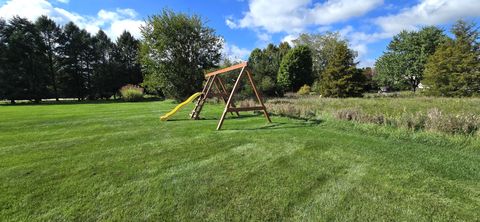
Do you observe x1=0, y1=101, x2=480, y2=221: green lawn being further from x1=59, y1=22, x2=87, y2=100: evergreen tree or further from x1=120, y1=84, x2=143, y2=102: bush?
x1=59, y1=22, x2=87, y2=100: evergreen tree

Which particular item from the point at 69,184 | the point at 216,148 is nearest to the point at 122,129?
the point at 216,148

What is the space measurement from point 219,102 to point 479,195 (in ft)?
47.5

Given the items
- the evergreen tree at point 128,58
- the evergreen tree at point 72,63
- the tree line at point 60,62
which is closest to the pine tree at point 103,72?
the tree line at point 60,62

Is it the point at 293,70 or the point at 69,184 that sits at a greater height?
the point at 293,70

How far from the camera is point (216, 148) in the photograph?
5230 millimetres

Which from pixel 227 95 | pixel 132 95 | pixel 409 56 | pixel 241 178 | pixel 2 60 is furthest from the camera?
pixel 409 56

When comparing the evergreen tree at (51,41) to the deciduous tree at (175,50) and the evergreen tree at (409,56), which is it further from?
the evergreen tree at (409,56)

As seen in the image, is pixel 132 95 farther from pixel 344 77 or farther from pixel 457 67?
pixel 457 67

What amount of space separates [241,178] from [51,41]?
142 ft

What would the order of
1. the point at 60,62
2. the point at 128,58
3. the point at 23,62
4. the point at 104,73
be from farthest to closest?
the point at 128,58, the point at 104,73, the point at 60,62, the point at 23,62

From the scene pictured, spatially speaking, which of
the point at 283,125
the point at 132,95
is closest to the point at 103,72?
the point at 132,95

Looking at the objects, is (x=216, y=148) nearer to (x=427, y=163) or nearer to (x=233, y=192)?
(x=233, y=192)

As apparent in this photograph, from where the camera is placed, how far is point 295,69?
3459 centimetres

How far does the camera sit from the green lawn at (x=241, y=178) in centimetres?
269
